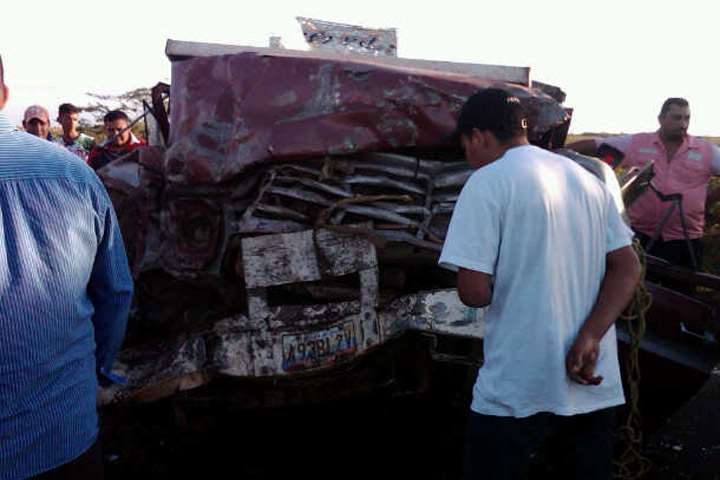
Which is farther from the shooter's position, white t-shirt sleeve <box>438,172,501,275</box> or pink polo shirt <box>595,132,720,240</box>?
pink polo shirt <box>595,132,720,240</box>

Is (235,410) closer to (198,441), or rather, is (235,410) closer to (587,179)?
(198,441)

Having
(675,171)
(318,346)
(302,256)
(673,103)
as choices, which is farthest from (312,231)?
(673,103)

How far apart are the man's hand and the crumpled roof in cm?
144

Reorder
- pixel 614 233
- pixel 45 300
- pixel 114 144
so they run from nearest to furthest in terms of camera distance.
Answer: pixel 45 300 < pixel 614 233 < pixel 114 144

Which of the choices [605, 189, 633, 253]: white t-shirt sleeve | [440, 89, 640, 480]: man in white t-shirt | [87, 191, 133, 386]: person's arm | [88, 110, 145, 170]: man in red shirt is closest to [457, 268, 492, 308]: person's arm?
[440, 89, 640, 480]: man in white t-shirt

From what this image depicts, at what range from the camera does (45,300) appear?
1539 millimetres

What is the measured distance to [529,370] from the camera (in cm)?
183

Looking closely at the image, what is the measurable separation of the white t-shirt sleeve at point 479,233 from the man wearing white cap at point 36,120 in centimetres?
593

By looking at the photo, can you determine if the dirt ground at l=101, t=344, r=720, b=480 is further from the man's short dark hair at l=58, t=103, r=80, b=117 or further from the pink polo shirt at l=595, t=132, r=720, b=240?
the man's short dark hair at l=58, t=103, r=80, b=117

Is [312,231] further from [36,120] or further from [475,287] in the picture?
[36,120]

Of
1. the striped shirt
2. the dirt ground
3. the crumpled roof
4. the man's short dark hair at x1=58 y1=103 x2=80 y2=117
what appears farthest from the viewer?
the man's short dark hair at x1=58 y1=103 x2=80 y2=117

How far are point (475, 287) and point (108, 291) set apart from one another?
107cm

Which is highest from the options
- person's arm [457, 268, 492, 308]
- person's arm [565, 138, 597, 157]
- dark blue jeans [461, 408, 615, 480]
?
person's arm [565, 138, 597, 157]

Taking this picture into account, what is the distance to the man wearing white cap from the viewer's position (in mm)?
6414
